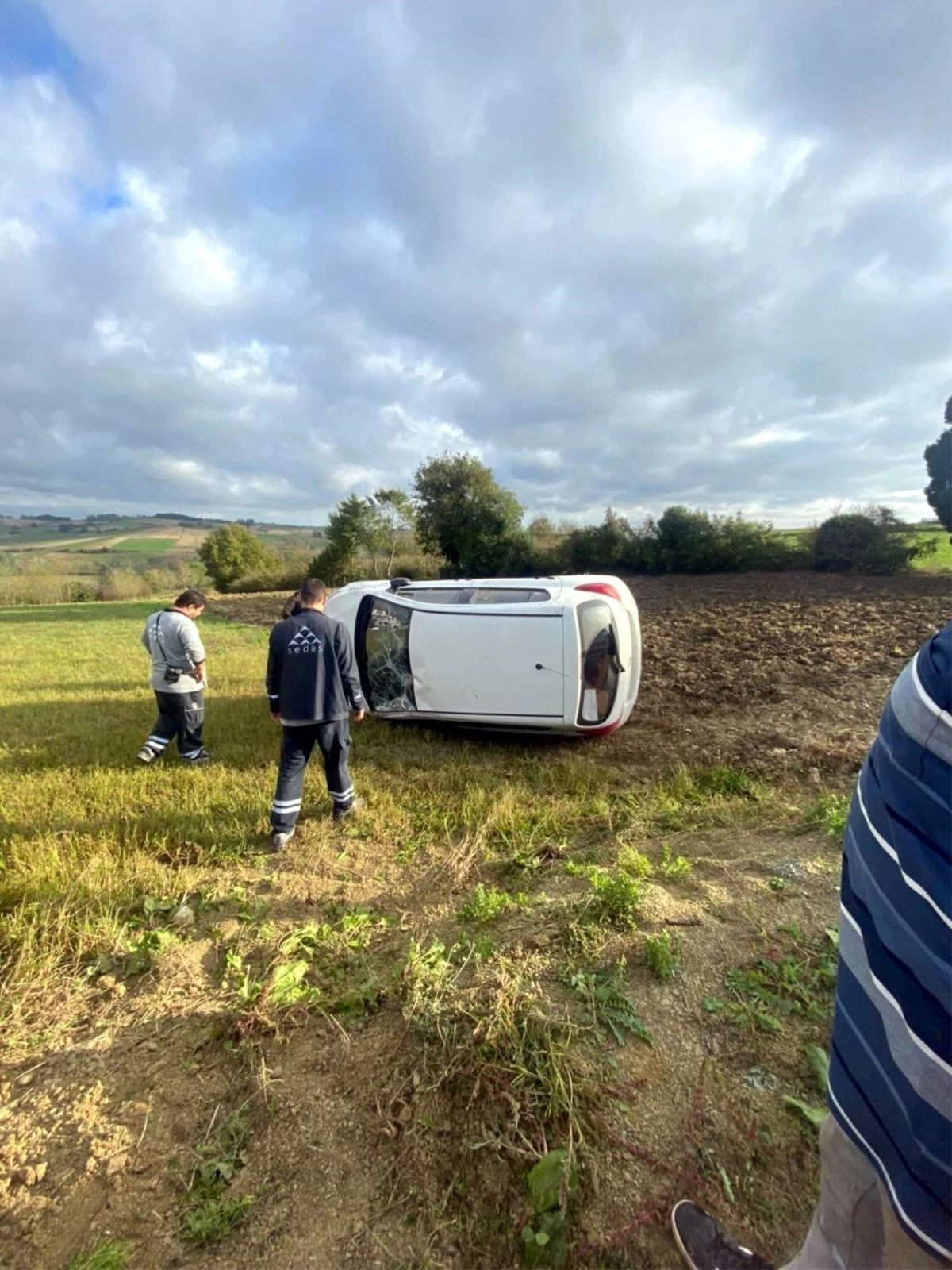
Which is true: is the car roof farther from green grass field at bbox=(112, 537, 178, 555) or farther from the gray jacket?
green grass field at bbox=(112, 537, 178, 555)

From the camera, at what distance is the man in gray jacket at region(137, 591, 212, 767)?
17.4 feet

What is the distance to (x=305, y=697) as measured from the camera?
398 cm

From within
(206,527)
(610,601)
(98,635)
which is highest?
(206,527)

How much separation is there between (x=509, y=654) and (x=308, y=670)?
1.91 meters

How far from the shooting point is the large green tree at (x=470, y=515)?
2683cm

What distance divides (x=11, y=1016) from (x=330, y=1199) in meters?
1.63

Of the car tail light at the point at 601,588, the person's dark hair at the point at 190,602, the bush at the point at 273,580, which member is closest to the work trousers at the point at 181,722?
the person's dark hair at the point at 190,602

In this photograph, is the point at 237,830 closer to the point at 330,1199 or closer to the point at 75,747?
the point at 330,1199

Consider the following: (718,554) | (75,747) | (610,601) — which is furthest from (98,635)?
(718,554)

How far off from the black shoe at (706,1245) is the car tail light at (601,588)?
4247 millimetres

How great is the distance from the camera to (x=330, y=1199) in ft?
5.30

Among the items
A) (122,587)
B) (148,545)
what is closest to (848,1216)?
(122,587)

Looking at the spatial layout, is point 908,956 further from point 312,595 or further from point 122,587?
point 122,587

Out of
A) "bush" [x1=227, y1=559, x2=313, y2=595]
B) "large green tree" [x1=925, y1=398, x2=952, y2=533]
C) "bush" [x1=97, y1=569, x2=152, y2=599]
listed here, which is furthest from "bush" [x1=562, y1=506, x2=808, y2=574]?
"bush" [x1=97, y1=569, x2=152, y2=599]
